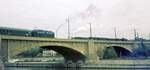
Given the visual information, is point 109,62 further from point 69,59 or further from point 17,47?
point 17,47

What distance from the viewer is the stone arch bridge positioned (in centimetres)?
6988

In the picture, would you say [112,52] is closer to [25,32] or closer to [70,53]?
[70,53]

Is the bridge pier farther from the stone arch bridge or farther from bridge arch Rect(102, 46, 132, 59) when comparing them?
bridge arch Rect(102, 46, 132, 59)

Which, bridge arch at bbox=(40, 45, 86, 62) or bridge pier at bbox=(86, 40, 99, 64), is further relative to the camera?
bridge pier at bbox=(86, 40, 99, 64)

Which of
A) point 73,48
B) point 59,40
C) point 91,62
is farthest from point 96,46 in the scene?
point 59,40

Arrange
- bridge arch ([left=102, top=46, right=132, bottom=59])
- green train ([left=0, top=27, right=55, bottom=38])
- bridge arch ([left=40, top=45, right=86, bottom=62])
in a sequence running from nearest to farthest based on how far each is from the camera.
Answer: green train ([left=0, top=27, right=55, bottom=38]) < bridge arch ([left=40, top=45, right=86, bottom=62]) < bridge arch ([left=102, top=46, right=132, bottom=59])

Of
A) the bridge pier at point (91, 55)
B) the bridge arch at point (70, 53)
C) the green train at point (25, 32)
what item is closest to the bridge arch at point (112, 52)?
the bridge pier at point (91, 55)

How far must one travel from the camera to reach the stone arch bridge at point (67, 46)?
69.9 metres

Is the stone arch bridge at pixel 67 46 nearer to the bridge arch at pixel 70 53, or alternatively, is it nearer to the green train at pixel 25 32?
the bridge arch at pixel 70 53

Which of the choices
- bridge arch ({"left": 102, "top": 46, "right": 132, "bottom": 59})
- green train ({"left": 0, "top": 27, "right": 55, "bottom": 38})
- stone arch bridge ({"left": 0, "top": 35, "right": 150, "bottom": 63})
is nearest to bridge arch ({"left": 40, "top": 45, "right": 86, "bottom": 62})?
stone arch bridge ({"left": 0, "top": 35, "right": 150, "bottom": 63})

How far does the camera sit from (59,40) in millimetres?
88750

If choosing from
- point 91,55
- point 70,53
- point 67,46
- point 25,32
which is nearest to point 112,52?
point 91,55

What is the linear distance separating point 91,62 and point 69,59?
9289 mm

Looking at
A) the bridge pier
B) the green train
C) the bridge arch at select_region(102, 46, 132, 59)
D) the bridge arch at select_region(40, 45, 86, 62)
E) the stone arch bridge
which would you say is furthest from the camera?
the bridge arch at select_region(102, 46, 132, 59)
